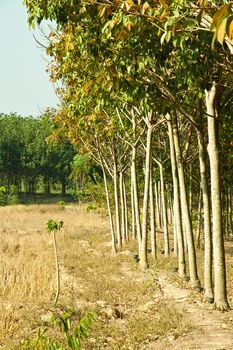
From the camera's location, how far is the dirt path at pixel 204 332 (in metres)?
6.68

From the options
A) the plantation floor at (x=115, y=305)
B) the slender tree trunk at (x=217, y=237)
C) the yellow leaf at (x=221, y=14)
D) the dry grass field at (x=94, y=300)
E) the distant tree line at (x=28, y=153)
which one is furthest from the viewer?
the distant tree line at (x=28, y=153)

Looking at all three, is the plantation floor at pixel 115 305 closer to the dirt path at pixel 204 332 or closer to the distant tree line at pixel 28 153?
the dirt path at pixel 204 332

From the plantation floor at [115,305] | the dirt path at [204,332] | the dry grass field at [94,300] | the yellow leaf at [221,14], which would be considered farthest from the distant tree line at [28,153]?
the yellow leaf at [221,14]

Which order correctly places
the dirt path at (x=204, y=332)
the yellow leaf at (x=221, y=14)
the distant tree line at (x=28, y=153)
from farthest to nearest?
the distant tree line at (x=28, y=153), the dirt path at (x=204, y=332), the yellow leaf at (x=221, y=14)

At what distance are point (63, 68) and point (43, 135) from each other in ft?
174

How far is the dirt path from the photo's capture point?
668 cm

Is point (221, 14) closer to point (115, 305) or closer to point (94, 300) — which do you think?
point (115, 305)

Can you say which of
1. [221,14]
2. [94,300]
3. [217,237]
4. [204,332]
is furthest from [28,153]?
[221,14]

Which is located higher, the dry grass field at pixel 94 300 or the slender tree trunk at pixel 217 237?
the slender tree trunk at pixel 217 237

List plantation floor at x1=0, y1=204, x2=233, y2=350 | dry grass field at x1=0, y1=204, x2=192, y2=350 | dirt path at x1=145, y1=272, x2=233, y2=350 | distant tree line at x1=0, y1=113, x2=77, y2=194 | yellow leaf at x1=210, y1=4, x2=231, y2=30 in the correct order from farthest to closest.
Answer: distant tree line at x1=0, y1=113, x2=77, y2=194, dry grass field at x1=0, y1=204, x2=192, y2=350, plantation floor at x1=0, y1=204, x2=233, y2=350, dirt path at x1=145, y1=272, x2=233, y2=350, yellow leaf at x1=210, y1=4, x2=231, y2=30

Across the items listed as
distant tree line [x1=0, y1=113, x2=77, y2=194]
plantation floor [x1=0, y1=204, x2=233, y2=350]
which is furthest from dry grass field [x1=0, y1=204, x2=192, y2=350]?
distant tree line [x1=0, y1=113, x2=77, y2=194]

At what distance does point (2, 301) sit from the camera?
380 inches

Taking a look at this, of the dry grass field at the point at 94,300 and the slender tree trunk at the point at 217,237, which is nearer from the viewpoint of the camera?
the dry grass field at the point at 94,300

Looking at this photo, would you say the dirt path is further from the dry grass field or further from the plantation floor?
the dry grass field
